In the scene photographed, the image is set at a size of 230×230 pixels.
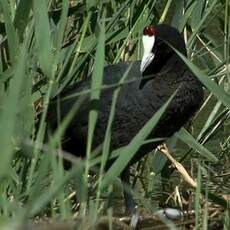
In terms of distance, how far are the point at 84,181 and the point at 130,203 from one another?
4.94 ft

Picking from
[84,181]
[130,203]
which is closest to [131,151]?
[84,181]

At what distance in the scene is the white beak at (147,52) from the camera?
3.19 m

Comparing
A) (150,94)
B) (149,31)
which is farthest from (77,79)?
(149,31)

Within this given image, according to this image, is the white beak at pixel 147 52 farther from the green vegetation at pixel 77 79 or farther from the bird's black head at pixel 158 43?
the green vegetation at pixel 77 79

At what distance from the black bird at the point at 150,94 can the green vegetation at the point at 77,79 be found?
9cm

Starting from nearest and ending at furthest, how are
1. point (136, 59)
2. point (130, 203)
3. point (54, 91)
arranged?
point (54, 91) < point (130, 203) < point (136, 59)

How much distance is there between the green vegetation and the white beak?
0.34 ft

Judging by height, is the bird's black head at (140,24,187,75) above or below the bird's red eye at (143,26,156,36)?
below

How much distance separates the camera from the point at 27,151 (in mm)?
1919

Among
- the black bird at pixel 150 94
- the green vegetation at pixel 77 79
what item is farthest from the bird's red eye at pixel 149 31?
the green vegetation at pixel 77 79

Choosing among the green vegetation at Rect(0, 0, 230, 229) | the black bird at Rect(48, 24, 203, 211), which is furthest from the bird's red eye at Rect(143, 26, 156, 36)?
the green vegetation at Rect(0, 0, 230, 229)

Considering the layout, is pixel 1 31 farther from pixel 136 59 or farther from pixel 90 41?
pixel 136 59

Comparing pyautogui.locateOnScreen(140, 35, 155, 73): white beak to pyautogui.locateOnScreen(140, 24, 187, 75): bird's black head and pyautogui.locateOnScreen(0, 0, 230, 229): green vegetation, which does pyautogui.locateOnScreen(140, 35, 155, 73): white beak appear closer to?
pyautogui.locateOnScreen(140, 24, 187, 75): bird's black head

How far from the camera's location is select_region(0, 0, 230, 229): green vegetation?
76.9 inches
